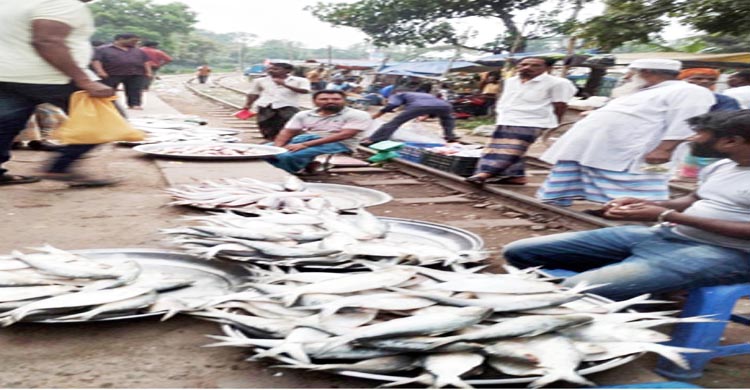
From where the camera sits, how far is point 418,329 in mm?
2051

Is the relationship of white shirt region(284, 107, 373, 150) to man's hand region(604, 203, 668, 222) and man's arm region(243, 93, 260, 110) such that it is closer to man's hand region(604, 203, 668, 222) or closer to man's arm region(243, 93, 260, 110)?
man's arm region(243, 93, 260, 110)

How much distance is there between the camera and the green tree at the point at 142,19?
71.9 meters

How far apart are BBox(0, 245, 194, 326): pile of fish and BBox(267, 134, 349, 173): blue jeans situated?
423 cm

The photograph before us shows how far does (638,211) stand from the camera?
304 centimetres

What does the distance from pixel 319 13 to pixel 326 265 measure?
3391 centimetres

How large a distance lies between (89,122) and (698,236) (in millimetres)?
4282

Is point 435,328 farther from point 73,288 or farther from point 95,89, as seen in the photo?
point 95,89

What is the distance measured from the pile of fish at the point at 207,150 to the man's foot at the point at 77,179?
118cm

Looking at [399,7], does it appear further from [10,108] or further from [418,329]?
[418,329]

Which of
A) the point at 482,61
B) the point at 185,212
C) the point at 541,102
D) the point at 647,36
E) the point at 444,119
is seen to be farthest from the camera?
the point at 482,61

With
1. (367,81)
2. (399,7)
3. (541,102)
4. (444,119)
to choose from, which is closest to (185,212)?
(541,102)

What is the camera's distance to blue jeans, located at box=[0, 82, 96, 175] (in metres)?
4.94

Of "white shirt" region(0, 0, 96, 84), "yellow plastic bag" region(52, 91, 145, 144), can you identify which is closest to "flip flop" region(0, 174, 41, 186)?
"yellow plastic bag" region(52, 91, 145, 144)

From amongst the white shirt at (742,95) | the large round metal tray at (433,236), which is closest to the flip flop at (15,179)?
the large round metal tray at (433,236)
